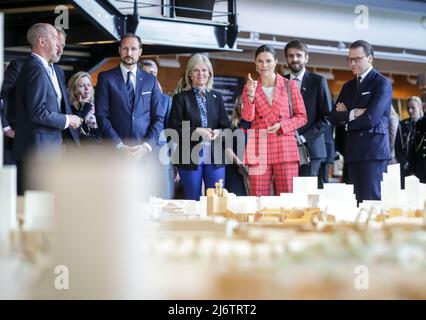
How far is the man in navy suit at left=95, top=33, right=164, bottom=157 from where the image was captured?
211 inches

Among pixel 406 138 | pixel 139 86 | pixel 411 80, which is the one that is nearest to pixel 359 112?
pixel 139 86

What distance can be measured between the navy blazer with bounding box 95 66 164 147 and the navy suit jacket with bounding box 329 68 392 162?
112 centimetres

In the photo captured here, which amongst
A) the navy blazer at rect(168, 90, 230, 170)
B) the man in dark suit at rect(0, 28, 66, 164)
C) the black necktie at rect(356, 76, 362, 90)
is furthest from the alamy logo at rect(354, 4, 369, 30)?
the man in dark suit at rect(0, 28, 66, 164)

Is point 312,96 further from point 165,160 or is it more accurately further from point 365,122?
point 165,160

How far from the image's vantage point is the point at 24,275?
128 cm

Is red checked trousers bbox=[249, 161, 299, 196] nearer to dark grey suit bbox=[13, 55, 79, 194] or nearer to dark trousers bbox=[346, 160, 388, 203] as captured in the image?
dark trousers bbox=[346, 160, 388, 203]

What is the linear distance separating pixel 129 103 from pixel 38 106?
125 cm

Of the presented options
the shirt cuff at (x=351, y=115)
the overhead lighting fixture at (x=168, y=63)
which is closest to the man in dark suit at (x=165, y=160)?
the shirt cuff at (x=351, y=115)

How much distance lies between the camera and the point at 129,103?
5.42 meters

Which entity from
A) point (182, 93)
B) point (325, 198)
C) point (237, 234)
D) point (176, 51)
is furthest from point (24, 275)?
point (176, 51)
